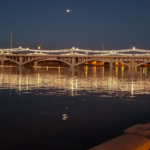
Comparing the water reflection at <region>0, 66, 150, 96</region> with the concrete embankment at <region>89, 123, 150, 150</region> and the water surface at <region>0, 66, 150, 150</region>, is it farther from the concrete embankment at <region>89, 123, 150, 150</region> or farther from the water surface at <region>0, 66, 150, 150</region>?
the concrete embankment at <region>89, 123, 150, 150</region>

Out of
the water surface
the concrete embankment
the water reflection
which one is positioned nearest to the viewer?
the concrete embankment

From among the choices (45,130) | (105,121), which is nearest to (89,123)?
(105,121)

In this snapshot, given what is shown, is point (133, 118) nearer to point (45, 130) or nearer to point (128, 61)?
point (45, 130)

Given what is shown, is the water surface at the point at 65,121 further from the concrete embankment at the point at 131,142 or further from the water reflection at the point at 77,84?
the water reflection at the point at 77,84

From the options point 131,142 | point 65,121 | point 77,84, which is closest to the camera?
point 131,142

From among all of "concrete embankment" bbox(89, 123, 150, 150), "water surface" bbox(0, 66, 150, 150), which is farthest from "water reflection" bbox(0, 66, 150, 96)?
"concrete embankment" bbox(89, 123, 150, 150)

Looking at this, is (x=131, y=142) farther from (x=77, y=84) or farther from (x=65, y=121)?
(x=77, y=84)

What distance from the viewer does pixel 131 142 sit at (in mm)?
7328

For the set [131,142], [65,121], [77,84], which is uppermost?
[77,84]

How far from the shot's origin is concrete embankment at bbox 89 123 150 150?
6.95m

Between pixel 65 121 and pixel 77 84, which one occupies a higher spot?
pixel 77 84

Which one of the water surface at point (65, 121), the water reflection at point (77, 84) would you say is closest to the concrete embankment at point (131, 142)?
the water surface at point (65, 121)

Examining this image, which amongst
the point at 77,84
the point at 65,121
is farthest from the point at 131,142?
the point at 77,84

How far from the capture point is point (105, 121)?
42.1 ft
